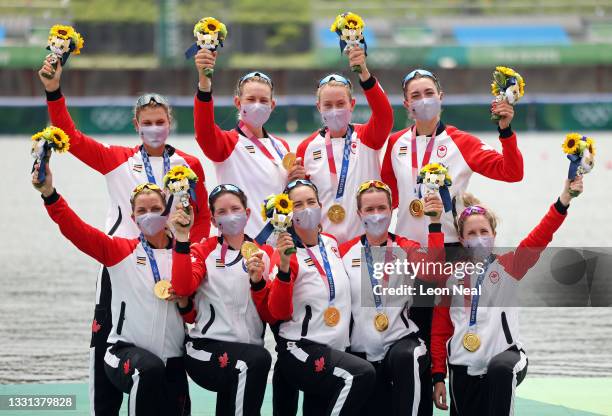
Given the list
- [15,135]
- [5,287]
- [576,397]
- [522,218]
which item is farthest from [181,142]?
[576,397]

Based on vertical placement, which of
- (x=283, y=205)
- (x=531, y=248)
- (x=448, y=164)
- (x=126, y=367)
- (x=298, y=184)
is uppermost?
(x=448, y=164)

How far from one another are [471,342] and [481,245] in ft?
1.83

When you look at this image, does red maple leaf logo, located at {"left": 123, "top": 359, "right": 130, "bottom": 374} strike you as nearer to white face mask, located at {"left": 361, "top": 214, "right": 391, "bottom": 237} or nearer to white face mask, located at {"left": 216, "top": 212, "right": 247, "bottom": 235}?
white face mask, located at {"left": 216, "top": 212, "right": 247, "bottom": 235}

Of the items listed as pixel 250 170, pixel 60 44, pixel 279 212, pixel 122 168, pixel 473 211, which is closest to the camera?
pixel 279 212

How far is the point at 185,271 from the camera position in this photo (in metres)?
6.64

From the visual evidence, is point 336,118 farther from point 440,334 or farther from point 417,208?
point 440,334

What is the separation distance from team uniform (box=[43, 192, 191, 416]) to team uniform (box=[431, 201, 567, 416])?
1430 mm

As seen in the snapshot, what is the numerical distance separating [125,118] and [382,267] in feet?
86.2

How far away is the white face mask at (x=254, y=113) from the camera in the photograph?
25.1ft

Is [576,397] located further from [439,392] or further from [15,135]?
[15,135]

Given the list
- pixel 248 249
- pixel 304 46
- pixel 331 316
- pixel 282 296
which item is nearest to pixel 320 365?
pixel 331 316

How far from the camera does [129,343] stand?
22.5ft

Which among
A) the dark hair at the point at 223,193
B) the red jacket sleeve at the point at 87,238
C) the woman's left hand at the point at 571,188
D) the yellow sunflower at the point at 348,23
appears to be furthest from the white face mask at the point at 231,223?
the woman's left hand at the point at 571,188

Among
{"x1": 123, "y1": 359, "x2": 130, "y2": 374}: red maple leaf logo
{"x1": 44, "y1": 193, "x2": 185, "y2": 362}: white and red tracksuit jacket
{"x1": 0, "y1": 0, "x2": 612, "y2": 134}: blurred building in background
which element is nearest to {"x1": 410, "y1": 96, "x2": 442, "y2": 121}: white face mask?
{"x1": 44, "y1": 193, "x2": 185, "y2": 362}: white and red tracksuit jacket
